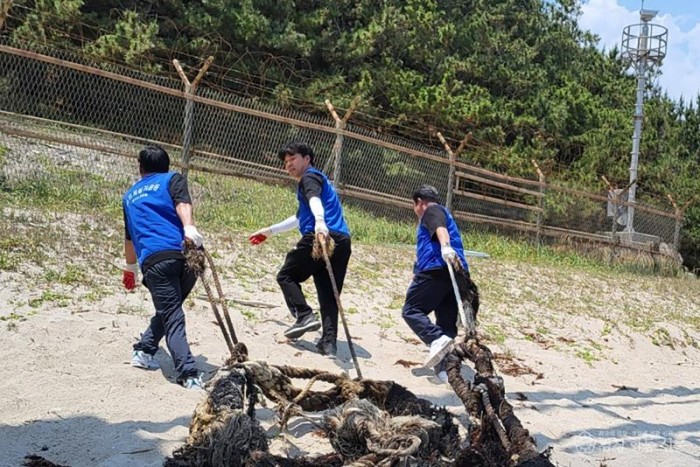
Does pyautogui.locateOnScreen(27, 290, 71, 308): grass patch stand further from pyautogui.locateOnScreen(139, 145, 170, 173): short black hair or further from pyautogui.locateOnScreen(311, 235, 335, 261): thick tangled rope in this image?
pyautogui.locateOnScreen(311, 235, 335, 261): thick tangled rope

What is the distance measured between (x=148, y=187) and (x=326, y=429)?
1.93 m

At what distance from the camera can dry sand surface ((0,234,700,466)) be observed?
3895mm

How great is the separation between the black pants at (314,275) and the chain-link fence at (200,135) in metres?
4.29

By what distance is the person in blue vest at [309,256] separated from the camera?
5477mm

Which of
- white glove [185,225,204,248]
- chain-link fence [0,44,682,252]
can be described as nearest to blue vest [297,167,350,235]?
white glove [185,225,204,248]

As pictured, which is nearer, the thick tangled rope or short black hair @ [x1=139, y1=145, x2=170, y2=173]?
short black hair @ [x1=139, y1=145, x2=170, y2=173]

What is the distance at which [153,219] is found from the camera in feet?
15.1

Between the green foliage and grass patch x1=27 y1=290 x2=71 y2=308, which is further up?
the green foliage

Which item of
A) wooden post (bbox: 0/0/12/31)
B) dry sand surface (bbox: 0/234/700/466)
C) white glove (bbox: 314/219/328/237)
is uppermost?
wooden post (bbox: 0/0/12/31)

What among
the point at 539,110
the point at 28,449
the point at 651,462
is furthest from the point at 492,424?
the point at 539,110

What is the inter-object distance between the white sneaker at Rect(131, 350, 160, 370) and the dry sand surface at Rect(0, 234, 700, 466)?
0.18ft

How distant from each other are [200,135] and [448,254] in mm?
6551

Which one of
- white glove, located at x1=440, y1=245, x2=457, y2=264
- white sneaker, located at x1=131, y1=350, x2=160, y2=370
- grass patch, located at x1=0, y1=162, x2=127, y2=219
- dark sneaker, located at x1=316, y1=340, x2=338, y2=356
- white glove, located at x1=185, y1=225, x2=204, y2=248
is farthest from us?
grass patch, located at x1=0, y1=162, x2=127, y2=219

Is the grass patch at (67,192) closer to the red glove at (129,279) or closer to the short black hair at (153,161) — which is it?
the red glove at (129,279)
